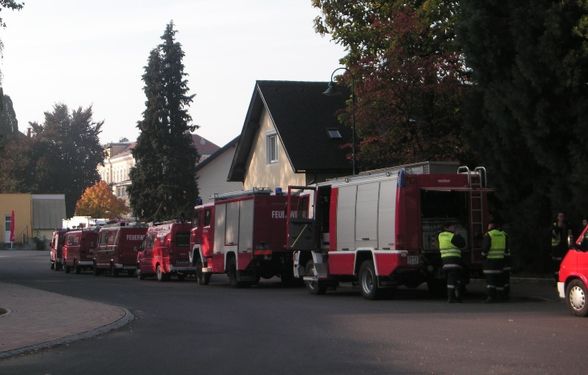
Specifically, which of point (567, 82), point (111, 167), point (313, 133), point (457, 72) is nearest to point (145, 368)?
point (567, 82)

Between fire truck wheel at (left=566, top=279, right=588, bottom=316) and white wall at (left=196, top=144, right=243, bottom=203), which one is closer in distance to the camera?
fire truck wheel at (left=566, top=279, right=588, bottom=316)

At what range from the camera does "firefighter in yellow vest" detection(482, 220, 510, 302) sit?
62.4ft

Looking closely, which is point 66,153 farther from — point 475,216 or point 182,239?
point 475,216

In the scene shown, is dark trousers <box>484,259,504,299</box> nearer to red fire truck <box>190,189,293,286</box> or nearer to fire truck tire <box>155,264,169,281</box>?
red fire truck <box>190,189,293,286</box>

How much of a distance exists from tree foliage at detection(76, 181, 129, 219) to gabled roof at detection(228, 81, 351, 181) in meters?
52.2

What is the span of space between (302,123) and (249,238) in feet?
53.2

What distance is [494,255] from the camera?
19.0m

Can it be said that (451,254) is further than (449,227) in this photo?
No

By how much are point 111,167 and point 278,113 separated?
104 meters

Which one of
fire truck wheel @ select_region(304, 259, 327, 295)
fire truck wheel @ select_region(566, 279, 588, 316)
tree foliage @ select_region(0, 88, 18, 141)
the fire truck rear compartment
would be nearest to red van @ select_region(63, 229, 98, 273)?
fire truck wheel @ select_region(304, 259, 327, 295)

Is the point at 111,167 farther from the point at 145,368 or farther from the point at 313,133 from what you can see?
the point at 145,368

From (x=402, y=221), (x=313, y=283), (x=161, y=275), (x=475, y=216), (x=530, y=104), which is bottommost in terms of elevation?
(x=161, y=275)

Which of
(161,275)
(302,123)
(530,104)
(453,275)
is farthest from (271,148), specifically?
(453,275)

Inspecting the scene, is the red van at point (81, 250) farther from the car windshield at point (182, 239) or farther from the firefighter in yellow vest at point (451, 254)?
the firefighter in yellow vest at point (451, 254)
